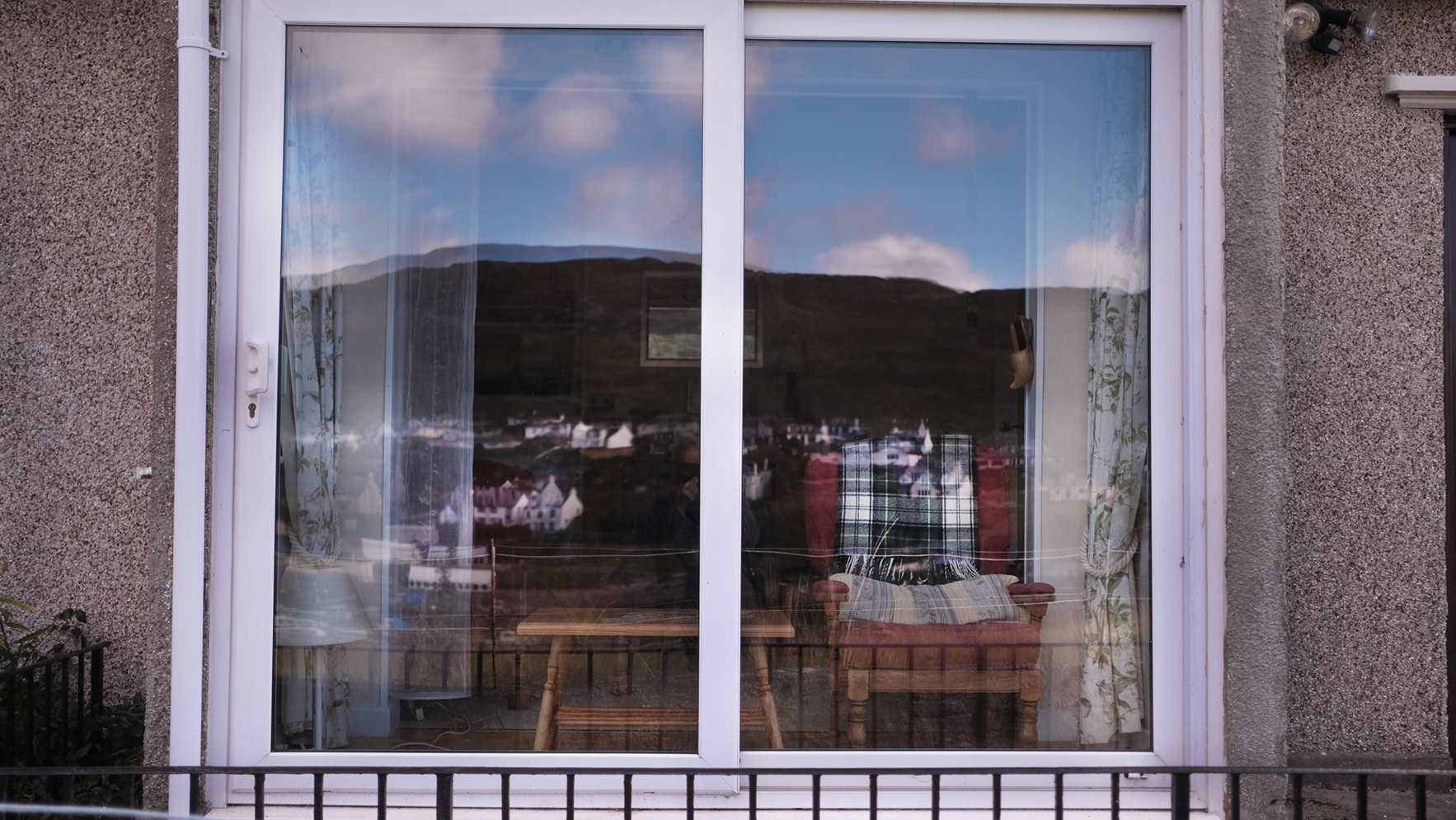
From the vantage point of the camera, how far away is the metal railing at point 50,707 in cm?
250

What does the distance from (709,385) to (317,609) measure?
1077mm

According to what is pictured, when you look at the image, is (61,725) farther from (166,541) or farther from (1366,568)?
(1366,568)

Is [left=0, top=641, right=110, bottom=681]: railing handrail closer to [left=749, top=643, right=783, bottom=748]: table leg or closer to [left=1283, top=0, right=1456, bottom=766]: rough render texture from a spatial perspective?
[left=749, top=643, right=783, bottom=748]: table leg

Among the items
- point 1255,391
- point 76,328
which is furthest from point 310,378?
point 1255,391

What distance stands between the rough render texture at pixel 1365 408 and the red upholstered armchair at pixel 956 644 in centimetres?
75

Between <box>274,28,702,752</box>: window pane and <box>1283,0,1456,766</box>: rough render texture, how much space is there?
66.0 inches

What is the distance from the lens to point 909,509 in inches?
112

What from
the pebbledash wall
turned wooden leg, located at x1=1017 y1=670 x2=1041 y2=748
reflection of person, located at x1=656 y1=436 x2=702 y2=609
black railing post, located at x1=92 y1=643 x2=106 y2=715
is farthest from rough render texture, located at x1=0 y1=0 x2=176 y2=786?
turned wooden leg, located at x1=1017 y1=670 x2=1041 y2=748

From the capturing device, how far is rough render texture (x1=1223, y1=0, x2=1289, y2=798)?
7.52ft

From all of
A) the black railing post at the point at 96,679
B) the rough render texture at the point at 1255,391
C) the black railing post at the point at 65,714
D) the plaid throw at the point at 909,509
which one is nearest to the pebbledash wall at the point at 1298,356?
the black railing post at the point at 96,679

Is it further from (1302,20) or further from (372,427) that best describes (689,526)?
(1302,20)

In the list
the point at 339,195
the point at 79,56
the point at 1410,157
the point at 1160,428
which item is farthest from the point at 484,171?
the point at 1410,157

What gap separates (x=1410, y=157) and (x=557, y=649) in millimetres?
2689

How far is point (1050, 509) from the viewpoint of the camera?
2666 mm
